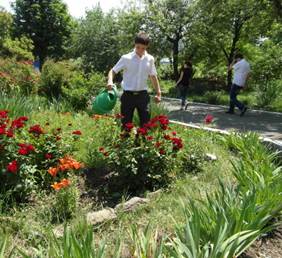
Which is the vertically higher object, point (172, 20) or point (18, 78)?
point (172, 20)

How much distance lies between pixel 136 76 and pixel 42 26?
117ft

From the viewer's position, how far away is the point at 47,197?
4.14 metres

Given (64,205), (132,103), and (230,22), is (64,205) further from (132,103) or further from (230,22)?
(230,22)

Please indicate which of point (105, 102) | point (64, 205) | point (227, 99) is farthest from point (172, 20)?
point (64, 205)

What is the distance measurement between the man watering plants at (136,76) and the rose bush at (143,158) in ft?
2.78

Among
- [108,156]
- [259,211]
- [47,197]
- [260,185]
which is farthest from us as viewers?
[108,156]

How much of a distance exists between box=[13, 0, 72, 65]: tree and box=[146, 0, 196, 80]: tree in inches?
649

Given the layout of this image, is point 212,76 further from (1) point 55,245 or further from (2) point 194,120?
(1) point 55,245

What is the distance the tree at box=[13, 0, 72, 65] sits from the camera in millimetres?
38156

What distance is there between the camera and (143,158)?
14.7 ft

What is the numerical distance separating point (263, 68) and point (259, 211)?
16709mm

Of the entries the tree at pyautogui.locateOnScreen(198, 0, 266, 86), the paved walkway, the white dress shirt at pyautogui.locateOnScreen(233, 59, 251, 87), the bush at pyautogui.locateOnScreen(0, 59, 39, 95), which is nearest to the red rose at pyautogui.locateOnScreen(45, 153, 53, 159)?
the bush at pyautogui.locateOnScreen(0, 59, 39, 95)

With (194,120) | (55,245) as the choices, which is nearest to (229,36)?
(194,120)

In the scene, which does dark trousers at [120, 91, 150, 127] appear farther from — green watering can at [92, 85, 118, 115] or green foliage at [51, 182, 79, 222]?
green foliage at [51, 182, 79, 222]
